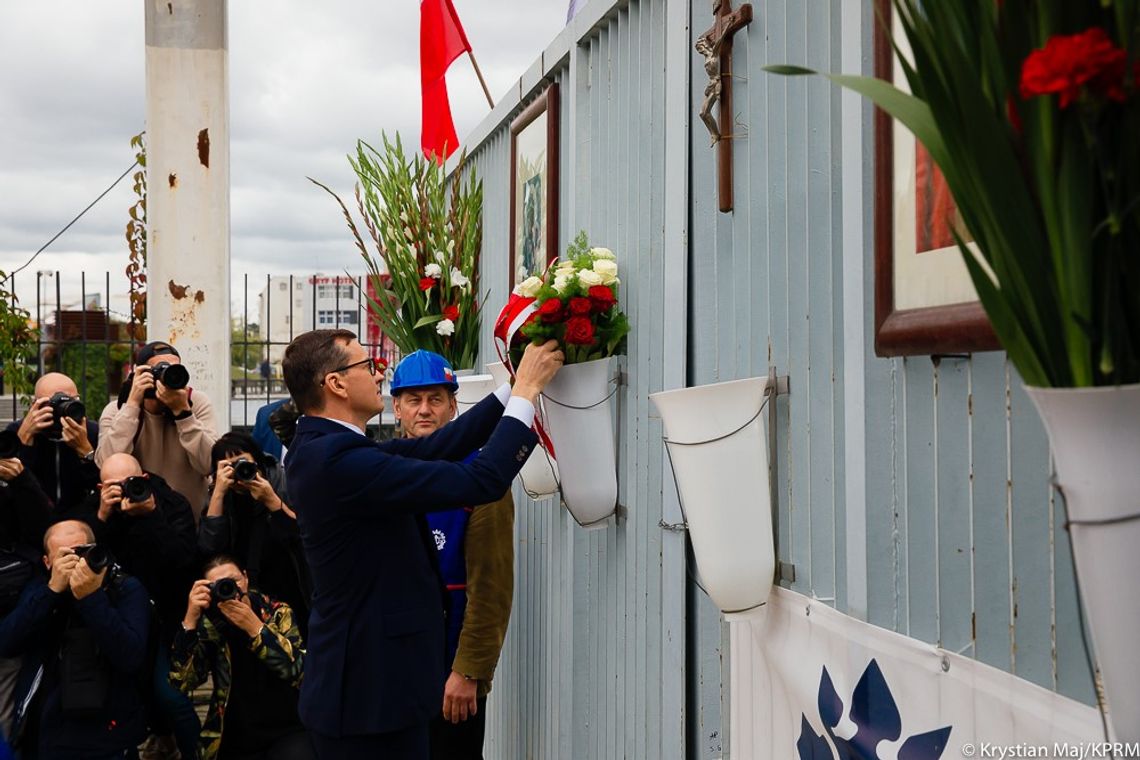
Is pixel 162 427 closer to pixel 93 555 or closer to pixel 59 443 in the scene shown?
pixel 59 443

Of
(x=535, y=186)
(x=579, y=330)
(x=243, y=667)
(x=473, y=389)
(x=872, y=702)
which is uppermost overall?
(x=535, y=186)

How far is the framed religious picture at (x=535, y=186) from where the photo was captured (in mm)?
4102

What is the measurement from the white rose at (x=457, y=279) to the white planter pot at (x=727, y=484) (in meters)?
2.96

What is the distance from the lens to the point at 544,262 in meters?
4.16

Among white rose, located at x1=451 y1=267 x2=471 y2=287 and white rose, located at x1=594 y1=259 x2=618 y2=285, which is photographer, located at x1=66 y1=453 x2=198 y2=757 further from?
white rose, located at x1=594 y1=259 x2=618 y2=285

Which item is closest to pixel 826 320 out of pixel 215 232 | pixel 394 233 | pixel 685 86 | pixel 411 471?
pixel 685 86

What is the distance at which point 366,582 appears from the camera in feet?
10.1

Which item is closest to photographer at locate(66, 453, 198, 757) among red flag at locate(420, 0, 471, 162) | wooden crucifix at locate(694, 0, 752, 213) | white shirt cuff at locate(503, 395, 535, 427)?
white shirt cuff at locate(503, 395, 535, 427)

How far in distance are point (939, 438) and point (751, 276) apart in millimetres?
803

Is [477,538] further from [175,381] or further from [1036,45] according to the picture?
[1036,45]

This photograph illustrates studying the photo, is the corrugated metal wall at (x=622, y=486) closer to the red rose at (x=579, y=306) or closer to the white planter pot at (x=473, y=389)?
the red rose at (x=579, y=306)

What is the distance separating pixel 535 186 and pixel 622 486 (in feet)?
4.94

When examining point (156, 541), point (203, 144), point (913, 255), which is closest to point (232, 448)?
point (156, 541)

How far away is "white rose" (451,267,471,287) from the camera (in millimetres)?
5094
